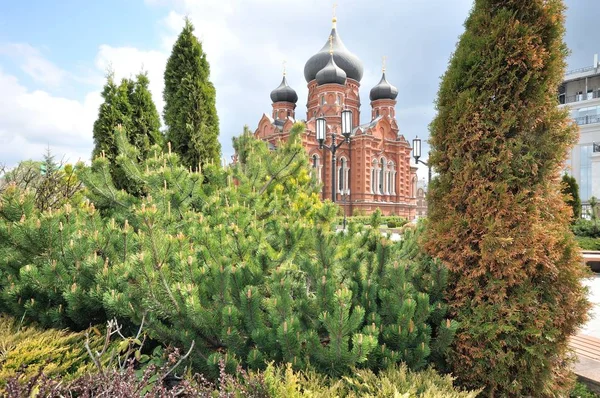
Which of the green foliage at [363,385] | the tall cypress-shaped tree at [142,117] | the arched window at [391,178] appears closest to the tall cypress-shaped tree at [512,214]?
the green foliage at [363,385]

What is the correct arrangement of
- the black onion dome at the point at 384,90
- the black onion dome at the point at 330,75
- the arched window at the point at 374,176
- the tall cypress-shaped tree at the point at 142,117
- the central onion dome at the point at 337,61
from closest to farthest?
the tall cypress-shaped tree at the point at 142,117 < the black onion dome at the point at 330,75 < the arched window at the point at 374,176 < the central onion dome at the point at 337,61 < the black onion dome at the point at 384,90

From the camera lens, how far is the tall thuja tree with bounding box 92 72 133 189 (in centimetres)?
549

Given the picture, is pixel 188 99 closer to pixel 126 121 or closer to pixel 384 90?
pixel 126 121

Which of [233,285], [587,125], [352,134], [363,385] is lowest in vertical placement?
[363,385]

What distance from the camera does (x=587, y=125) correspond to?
29.9 m

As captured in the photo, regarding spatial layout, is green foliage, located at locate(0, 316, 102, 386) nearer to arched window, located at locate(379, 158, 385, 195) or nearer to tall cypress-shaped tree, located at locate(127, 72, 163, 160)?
tall cypress-shaped tree, located at locate(127, 72, 163, 160)

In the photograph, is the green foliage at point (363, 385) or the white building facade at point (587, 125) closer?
the green foliage at point (363, 385)

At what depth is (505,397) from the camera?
88.5 inches

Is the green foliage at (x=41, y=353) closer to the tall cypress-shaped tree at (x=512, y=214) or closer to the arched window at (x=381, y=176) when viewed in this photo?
the tall cypress-shaped tree at (x=512, y=214)

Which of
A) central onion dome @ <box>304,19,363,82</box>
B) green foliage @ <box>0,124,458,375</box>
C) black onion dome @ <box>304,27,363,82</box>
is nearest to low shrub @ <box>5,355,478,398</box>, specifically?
green foliage @ <box>0,124,458,375</box>

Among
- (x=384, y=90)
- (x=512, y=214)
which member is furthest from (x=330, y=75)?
(x=512, y=214)

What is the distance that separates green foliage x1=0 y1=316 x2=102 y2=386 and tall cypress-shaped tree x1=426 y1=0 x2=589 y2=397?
248 centimetres

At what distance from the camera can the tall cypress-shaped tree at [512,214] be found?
2.23 m

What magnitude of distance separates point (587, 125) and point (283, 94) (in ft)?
86.5
